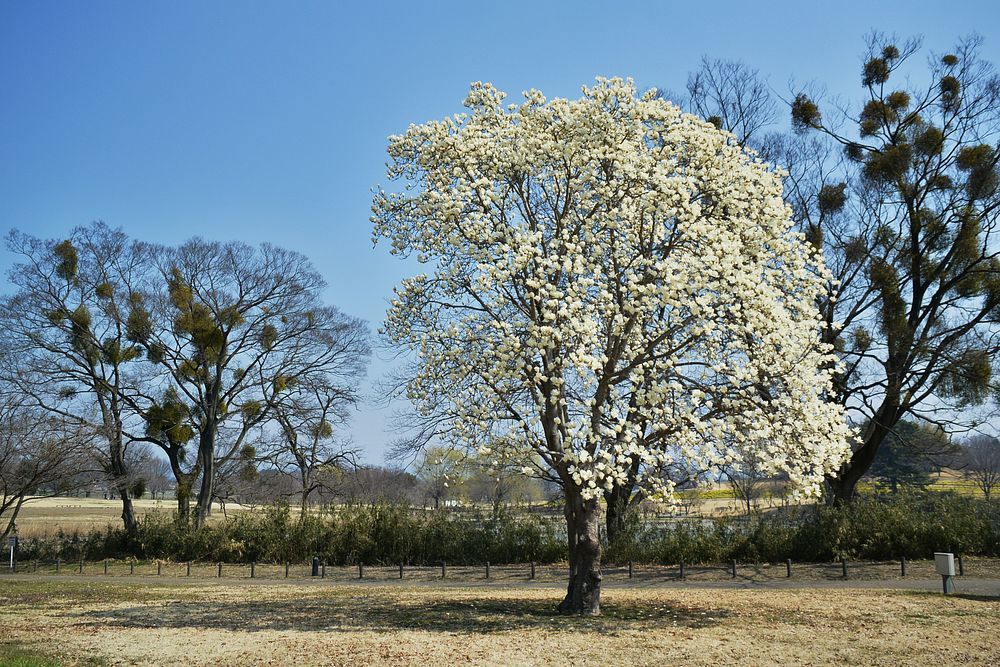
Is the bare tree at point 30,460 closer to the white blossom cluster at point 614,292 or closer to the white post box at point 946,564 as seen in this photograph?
the white blossom cluster at point 614,292

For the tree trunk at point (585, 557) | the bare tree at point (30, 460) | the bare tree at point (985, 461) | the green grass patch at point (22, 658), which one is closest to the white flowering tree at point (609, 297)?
the tree trunk at point (585, 557)

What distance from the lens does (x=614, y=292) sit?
1166 centimetres

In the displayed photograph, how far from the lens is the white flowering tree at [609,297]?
10.8 m

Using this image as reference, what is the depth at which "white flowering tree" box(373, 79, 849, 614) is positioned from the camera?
10.8 m

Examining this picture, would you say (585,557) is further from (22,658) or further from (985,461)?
(985,461)

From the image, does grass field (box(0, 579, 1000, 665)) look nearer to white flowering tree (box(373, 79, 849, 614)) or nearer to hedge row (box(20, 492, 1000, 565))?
white flowering tree (box(373, 79, 849, 614))

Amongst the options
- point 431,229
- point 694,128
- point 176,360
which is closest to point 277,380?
point 176,360

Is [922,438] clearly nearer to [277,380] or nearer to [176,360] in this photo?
[277,380]

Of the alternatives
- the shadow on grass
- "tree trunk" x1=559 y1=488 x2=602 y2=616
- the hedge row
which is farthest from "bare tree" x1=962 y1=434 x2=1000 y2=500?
"tree trunk" x1=559 y1=488 x2=602 y2=616

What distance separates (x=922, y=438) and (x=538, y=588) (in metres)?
19.0

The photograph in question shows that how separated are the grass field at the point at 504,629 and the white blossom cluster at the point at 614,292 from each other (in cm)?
213

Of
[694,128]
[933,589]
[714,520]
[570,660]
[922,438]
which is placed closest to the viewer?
[570,660]

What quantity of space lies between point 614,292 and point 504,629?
5341 mm

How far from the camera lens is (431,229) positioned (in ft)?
40.5
